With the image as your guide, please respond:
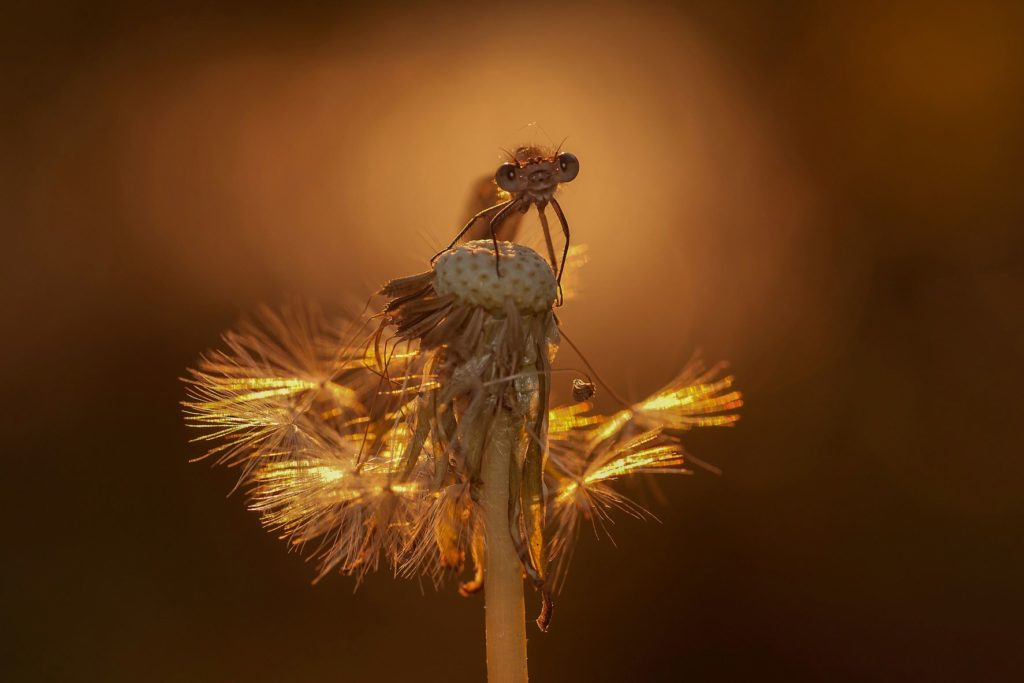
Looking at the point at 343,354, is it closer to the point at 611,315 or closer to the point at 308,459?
the point at 308,459

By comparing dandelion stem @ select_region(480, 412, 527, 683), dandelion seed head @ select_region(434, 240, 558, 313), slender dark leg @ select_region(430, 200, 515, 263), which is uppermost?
slender dark leg @ select_region(430, 200, 515, 263)

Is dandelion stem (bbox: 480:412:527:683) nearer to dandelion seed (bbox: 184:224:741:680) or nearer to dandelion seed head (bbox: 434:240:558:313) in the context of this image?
dandelion seed (bbox: 184:224:741:680)

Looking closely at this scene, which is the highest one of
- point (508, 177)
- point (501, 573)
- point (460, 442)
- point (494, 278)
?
point (508, 177)

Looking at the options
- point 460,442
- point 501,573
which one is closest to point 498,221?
point 460,442

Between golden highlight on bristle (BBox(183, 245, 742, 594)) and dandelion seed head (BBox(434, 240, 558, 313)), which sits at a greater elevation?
dandelion seed head (BBox(434, 240, 558, 313))

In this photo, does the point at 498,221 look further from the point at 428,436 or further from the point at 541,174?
the point at 428,436

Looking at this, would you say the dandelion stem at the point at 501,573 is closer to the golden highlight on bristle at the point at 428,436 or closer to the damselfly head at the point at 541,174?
the golden highlight on bristle at the point at 428,436

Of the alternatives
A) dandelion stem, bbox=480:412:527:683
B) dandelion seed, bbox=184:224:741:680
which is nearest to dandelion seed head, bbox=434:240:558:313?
dandelion seed, bbox=184:224:741:680
